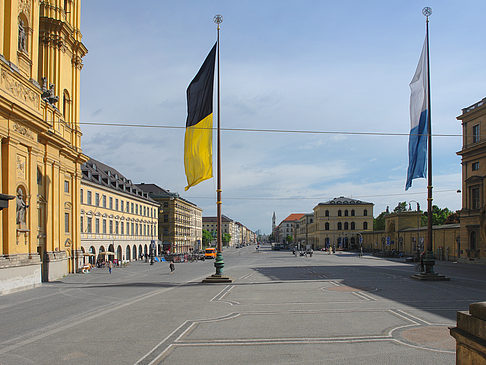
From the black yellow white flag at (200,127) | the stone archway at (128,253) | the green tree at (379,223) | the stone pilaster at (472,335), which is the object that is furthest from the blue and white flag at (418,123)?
the green tree at (379,223)

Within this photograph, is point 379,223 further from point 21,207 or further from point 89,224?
point 21,207

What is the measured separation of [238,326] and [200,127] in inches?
598

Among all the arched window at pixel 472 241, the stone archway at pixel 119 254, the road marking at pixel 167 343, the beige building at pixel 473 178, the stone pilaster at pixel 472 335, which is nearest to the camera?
the stone pilaster at pixel 472 335

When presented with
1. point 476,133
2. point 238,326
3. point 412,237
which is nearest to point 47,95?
point 238,326

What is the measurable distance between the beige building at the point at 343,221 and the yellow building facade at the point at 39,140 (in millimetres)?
104136

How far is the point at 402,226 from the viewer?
77.7 meters

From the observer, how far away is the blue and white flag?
89.8ft

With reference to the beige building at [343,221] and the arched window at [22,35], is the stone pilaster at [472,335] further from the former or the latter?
the beige building at [343,221]

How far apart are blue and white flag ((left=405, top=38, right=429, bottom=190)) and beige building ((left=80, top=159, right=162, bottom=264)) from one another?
33.1 metres

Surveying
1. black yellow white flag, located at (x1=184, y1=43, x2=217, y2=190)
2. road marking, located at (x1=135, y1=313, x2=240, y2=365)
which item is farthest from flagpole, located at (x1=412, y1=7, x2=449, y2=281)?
road marking, located at (x1=135, y1=313, x2=240, y2=365)

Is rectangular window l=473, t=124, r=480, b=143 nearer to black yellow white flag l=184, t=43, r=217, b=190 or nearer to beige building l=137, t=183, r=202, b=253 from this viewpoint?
black yellow white flag l=184, t=43, r=217, b=190

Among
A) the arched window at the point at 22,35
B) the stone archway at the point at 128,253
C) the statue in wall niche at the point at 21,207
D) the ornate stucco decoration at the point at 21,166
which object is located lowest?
the stone archway at the point at 128,253

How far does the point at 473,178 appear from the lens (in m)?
49.4

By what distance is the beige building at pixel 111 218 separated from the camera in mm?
54469
